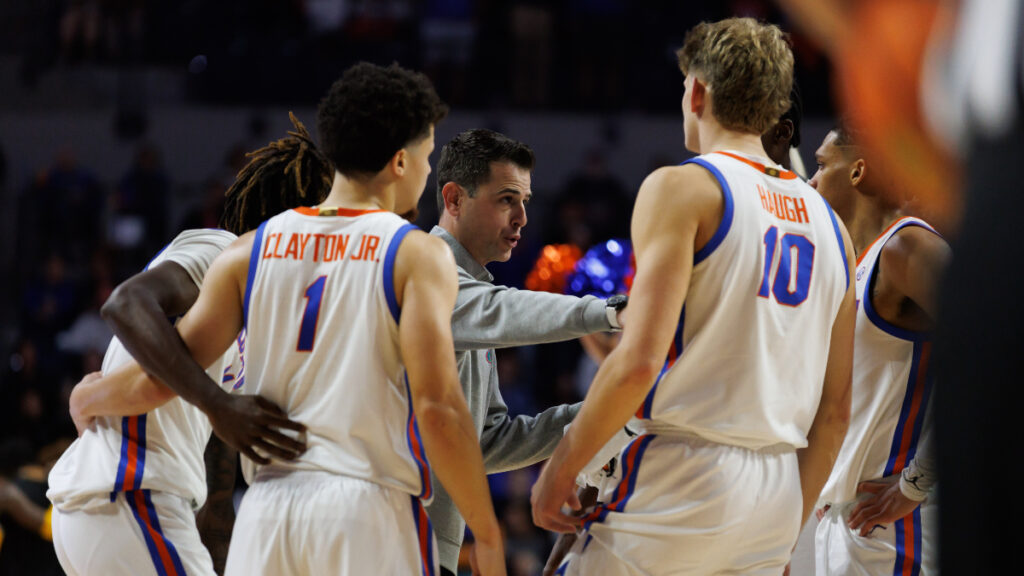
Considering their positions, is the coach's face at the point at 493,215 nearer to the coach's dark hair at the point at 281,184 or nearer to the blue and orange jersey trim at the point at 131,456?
the coach's dark hair at the point at 281,184

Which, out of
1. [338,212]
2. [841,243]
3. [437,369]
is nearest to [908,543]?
[841,243]

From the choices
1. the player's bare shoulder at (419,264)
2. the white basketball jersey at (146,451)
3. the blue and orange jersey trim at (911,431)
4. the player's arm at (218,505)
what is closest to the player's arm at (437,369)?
the player's bare shoulder at (419,264)

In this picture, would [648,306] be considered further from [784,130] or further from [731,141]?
[784,130]

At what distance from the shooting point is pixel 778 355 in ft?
10.3

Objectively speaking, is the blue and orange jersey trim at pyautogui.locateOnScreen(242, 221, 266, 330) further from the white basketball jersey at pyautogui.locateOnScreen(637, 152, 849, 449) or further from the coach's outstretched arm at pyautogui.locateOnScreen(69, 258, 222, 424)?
the white basketball jersey at pyautogui.locateOnScreen(637, 152, 849, 449)

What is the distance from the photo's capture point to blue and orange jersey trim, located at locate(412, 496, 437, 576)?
120 inches

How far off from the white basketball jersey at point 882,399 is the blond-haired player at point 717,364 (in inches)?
26.7

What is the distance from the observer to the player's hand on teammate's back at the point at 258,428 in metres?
3.01

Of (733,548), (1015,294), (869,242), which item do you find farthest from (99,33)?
(1015,294)

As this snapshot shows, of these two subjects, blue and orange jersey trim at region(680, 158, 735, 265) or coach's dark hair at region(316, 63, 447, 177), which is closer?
blue and orange jersey trim at region(680, 158, 735, 265)

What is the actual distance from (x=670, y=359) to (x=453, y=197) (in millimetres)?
1579

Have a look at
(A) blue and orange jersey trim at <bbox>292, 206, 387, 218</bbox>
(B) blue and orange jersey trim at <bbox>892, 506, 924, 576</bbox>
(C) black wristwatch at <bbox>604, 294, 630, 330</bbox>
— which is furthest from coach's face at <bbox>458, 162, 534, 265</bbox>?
(B) blue and orange jersey trim at <bbox>892, 506, 924, 576</bbox>

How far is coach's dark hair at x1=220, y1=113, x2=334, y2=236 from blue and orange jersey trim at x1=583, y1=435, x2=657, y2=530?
1.64 metres

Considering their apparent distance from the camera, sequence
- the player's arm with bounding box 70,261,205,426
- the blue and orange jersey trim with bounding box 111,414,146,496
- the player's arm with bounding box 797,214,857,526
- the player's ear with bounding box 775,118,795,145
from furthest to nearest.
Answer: the player's ear with bounding box 775,118,795,145 → the blue and orange jersey trim with bounding box 111,414,146,496 → the player's arm with bounding box 797,214,857,526 → the player's arm with bounding box 70,261,205,426
